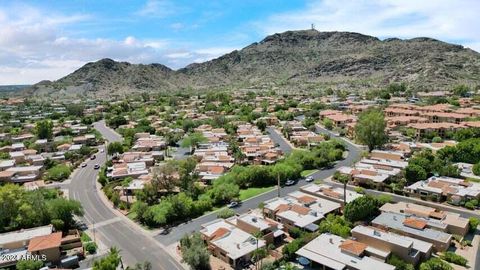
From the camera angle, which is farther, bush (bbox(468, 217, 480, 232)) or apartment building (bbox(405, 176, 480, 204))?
apartment building (bbox(405, 176, 480, 204))

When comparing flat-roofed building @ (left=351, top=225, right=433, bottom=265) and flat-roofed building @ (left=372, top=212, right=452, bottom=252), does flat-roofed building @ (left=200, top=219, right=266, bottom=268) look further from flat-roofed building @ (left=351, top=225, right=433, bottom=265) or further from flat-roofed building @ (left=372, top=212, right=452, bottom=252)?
flat-roofed building @ (left=372, top=212, right=452, bottom=252)

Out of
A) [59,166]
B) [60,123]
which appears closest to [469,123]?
[59,166]

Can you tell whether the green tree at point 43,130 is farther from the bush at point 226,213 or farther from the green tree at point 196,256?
the green tree at point 196,256

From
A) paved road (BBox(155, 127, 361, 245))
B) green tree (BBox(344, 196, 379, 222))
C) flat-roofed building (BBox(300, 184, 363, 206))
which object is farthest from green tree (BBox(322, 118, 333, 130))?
green tree (BBox(344, 196, 379, 222))

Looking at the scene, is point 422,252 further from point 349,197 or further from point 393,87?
point 393,87

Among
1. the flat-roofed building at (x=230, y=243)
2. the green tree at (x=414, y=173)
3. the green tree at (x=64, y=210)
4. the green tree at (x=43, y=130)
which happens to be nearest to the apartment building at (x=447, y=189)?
the green tree at (x=414, y=173)
